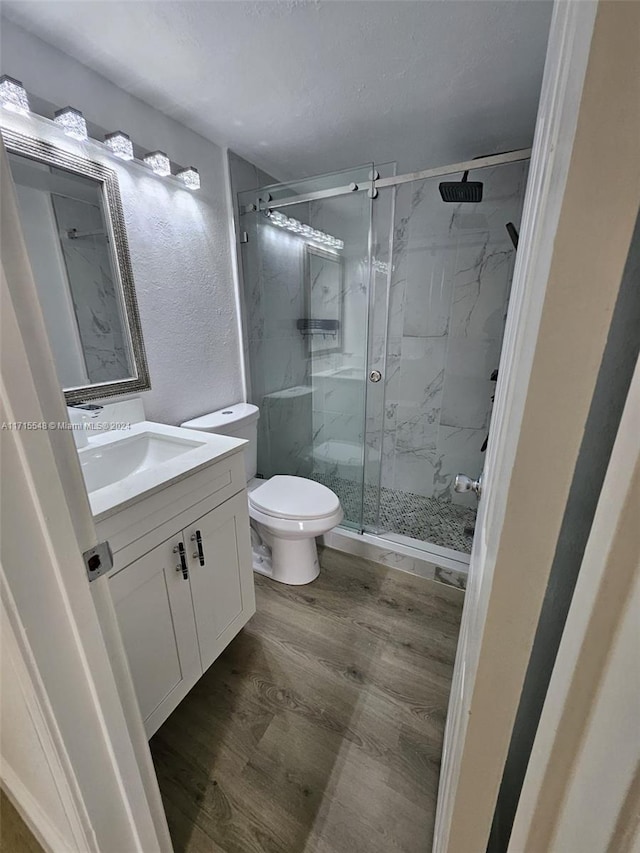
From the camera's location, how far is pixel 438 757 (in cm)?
111

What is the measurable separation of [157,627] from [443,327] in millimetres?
2258

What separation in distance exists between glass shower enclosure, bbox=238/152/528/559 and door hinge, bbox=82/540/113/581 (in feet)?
5.54

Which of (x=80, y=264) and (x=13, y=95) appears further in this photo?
(x=80, y=264)

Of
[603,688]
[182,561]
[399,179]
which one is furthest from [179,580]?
[399,179]

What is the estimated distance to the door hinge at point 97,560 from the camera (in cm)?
58

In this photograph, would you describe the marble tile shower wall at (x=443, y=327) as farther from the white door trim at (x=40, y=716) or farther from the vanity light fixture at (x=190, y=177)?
the white door trim at (x=40, y=716)

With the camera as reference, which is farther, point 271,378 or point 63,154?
point 271,378

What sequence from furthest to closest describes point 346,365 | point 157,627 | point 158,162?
1. point 346,365
2. point 158,162
3. point 157,627

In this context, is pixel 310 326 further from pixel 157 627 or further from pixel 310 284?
pixel 157 627

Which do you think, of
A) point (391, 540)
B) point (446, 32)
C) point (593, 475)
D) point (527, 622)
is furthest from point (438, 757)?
point (446, 32)

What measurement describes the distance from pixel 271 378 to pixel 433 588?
1.63 meters

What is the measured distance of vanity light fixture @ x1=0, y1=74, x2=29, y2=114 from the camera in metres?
1.05

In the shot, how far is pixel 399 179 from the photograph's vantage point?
5.74 ft

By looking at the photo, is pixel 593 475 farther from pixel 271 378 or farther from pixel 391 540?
pixel 271 378
